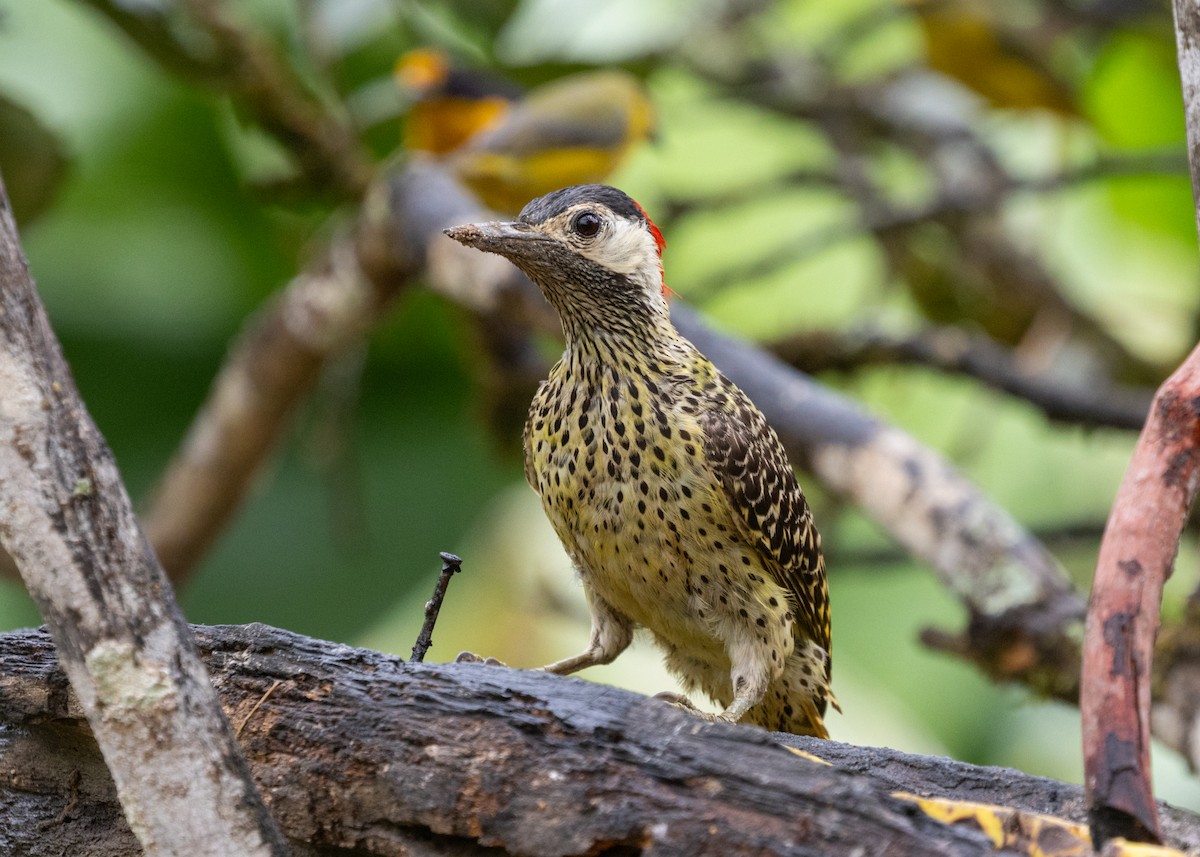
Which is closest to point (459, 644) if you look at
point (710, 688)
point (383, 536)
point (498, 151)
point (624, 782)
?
point (383, 536)

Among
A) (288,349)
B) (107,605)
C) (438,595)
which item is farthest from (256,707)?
(288,349)

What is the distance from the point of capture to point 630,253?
2414 millimetres

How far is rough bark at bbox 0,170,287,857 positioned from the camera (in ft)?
4.17

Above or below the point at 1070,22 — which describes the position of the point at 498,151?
below

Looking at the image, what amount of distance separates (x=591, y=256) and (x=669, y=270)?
4852 mm

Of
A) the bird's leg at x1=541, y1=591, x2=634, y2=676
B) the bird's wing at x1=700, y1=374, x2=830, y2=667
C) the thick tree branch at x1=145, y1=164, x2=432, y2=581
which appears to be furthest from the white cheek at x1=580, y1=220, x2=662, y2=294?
the thick tree branch at x1=145, y1=164, x2=432, y2=581

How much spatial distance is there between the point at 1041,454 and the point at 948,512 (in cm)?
449

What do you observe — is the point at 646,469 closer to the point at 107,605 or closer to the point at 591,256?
the point at 591,256

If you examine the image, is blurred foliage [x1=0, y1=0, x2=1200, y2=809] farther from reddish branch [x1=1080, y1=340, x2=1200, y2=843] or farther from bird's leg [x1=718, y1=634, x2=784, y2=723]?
reddish branch [x1=1080, y1=340, x2=1200, y2=843]

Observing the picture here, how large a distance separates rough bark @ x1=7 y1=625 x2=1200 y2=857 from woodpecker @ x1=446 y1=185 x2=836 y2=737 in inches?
18.0

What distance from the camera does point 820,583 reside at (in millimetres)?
2586

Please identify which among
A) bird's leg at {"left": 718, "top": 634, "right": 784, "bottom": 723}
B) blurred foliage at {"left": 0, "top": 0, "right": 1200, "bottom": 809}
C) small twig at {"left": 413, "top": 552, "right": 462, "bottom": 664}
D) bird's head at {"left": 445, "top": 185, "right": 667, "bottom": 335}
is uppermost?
blurred foliage at {"left": 0, "top": 0, "right": 1200, "bottom": 809}

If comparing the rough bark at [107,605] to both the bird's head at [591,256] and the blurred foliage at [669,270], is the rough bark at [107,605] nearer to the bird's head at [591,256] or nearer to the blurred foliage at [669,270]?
the bird's head at [591,256]

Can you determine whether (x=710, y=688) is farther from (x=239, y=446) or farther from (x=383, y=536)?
(x=383, y=536)
